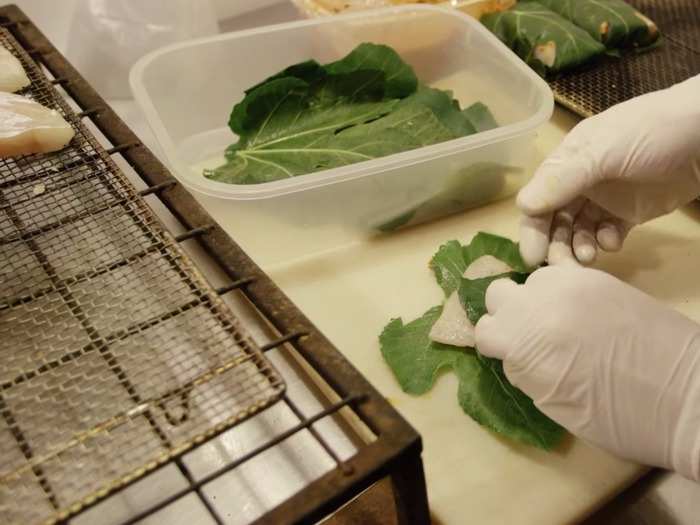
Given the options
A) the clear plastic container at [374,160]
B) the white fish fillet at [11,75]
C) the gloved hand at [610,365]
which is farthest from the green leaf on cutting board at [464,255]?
the white fish fillet at [11,75]

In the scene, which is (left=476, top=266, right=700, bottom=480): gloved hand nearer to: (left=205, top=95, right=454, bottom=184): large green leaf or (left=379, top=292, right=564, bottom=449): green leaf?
(left=379, top=292, right=564, bottom=449): green leaf

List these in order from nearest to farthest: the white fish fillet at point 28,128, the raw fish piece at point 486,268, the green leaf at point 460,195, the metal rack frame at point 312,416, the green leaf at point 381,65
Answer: the metal rack frame at point 312,416 → the white fish fillet at point 28,128 → the raw fish piece at point 486,268 → the green leaf at point 460,195 → the green leaf at point 381,65

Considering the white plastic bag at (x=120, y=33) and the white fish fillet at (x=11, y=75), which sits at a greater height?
the white fish fillet at (x=11, y=75)

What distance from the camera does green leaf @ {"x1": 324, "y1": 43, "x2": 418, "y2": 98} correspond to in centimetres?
124

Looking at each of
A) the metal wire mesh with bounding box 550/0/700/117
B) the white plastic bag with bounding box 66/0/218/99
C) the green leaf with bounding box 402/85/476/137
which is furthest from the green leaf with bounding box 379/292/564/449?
the white plastic bag with bounding box 66/0/218/99

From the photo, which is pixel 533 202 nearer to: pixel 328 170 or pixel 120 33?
Result: pixel 328 170

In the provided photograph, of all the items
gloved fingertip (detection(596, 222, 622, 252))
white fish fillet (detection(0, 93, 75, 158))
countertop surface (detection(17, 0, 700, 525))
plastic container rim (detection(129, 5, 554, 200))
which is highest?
white fish fillet (detection(0, 93, 75, 158))

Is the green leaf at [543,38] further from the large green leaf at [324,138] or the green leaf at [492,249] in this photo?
the green leaf at [492,249]

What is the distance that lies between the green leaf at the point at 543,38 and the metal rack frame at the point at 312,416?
2.77ft

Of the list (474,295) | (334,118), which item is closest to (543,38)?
(334,118)

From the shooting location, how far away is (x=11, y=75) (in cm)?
96

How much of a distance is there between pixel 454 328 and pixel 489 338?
4.4 inches

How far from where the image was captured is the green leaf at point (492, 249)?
1037 millimetres

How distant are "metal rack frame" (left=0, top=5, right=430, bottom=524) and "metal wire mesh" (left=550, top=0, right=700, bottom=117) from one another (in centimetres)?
80
